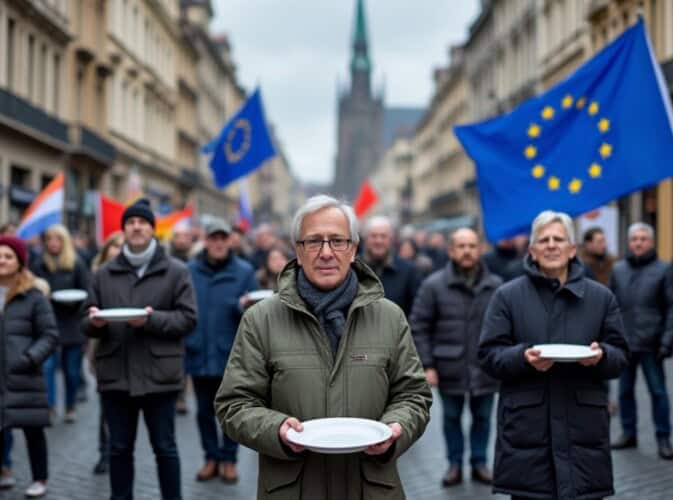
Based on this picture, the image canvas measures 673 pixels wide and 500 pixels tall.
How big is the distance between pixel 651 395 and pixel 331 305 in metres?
5.88

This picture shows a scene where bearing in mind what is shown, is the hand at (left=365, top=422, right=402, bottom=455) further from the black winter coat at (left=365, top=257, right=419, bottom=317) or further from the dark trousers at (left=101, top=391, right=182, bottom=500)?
the black winter coat at (left=365, top=257, right=419, bottom=317)

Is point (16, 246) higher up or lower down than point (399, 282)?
higher up

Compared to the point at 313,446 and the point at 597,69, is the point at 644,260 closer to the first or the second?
the point at 597,69

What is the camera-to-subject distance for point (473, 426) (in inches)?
309

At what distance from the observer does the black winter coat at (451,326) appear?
7.67 metres

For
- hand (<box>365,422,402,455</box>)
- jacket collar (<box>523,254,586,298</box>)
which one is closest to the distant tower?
jacket collar (<box>523,254,586,298</box>)

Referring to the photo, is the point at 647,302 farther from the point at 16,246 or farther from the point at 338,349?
the point at 338,349

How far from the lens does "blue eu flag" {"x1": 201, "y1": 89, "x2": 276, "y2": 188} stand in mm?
14891

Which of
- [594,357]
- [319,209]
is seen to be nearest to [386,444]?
[319,209]

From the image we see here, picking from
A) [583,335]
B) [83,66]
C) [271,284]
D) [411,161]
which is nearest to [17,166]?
[83,66]

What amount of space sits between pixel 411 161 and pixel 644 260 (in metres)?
98.2

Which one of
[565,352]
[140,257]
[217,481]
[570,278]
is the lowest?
[217,481]

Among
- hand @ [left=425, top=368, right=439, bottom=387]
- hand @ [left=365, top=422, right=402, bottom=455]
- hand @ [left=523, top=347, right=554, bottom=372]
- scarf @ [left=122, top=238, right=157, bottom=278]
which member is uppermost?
scarf @ [left=122, top=238, right=157, bottom=278]

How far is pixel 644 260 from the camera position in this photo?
868cm
